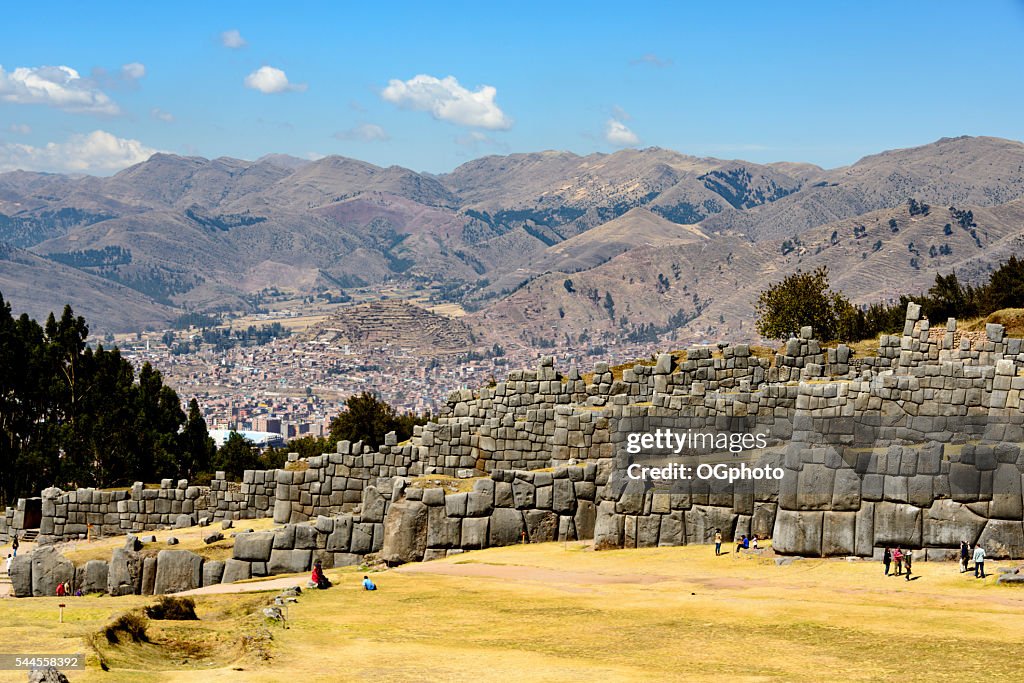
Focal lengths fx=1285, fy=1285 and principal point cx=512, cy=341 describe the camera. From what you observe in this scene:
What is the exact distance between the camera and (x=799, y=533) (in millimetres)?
26562

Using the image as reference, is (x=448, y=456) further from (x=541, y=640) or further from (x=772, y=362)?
(x=541, y=640)

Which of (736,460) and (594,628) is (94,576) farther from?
(736,460)

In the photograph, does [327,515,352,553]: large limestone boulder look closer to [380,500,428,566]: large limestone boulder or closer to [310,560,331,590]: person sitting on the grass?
[380,500,428,566]: large limestone boulder

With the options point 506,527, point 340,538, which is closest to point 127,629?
point 340,538

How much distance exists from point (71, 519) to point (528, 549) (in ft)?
54.3

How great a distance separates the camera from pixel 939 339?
41.4 meters

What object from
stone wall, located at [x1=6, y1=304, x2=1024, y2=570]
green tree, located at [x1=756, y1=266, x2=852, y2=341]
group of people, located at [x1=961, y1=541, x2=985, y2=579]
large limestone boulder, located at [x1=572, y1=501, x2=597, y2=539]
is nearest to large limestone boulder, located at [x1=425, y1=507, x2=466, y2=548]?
stone wall, located at [x1=6, y1=304, x2=1024, y2=570]

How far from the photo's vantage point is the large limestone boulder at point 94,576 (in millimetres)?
31766

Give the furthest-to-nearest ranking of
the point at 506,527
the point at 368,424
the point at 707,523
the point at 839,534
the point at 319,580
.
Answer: the point at 368,424 < the point at 506,527 < the point at 707,523 < the point at 319,580 < the point at 839,534

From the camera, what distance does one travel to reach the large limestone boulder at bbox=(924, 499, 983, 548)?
25453 millimetres

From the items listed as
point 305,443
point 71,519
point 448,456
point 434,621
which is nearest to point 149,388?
point 305,443
